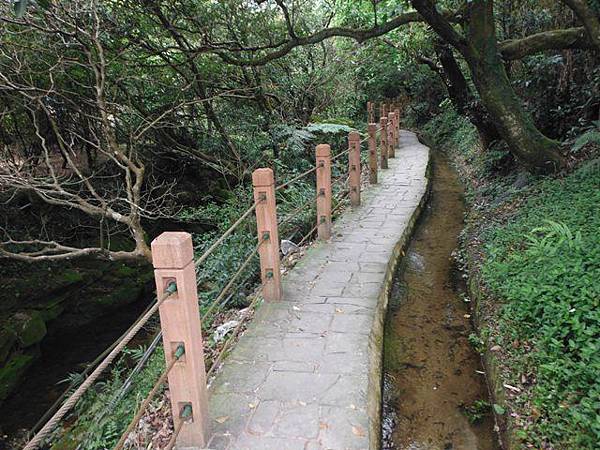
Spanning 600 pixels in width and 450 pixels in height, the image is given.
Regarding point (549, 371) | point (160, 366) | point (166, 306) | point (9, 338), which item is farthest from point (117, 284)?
point (549, 371)

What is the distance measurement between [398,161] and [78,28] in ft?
29.0

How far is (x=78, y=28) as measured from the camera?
18.4 ft

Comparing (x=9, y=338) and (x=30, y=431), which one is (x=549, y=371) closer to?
(x=30, y=431)

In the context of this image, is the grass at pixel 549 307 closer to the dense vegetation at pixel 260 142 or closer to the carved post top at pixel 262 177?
the dense vegetation at pixel 260 142

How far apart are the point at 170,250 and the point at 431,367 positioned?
2638 mm

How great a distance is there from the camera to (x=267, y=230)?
404 cm

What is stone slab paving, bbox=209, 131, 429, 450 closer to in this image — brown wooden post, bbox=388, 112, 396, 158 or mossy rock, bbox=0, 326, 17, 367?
mossy rock, bbox=0, 326, 17, 367

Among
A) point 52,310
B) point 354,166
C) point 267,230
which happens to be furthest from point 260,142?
point 267,230

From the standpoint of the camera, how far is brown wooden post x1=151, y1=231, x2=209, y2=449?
7.33 ft

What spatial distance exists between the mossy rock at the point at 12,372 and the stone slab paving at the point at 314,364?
4.12 meters

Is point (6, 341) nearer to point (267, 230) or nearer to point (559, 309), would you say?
point (267, 230)

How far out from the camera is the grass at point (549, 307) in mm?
2717

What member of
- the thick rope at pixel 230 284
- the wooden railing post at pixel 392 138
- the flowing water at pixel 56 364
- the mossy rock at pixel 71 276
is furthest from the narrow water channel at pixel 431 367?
the wooden railing post at pixel 392 138

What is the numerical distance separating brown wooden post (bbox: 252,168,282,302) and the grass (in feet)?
6.32
